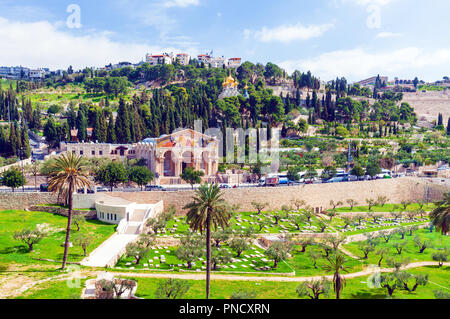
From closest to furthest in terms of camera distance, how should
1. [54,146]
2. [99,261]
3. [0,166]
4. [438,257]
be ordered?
[99,261] → [438,257] → [0,166] → [54,146]

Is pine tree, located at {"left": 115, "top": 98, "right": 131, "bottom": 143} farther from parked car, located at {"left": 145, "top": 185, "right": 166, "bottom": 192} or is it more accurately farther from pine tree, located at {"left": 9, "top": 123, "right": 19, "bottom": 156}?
parked car, located at {"left": 145, "top": 185, "right": 166, "bottom": 192}

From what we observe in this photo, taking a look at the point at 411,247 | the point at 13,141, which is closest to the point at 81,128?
the point at 13,141

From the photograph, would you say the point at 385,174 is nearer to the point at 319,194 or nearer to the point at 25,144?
the point at 319,194

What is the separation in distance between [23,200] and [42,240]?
10333 mm

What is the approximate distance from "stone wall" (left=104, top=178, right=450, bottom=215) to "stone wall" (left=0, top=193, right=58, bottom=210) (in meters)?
6.16

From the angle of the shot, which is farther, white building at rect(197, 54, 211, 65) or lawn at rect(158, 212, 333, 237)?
white building at rect(197, 54, 211, 65)

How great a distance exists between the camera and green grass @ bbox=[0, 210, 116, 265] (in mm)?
29531

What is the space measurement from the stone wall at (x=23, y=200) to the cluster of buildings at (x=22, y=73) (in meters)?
133

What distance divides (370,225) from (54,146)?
5096cm

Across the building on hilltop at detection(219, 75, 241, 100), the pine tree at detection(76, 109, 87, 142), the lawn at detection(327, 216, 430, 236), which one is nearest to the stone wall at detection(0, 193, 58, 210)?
the pine tree at detection(76, 109, 87, 142)

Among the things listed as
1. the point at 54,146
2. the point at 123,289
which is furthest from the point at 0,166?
the point at 123,289

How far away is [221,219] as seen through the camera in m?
24.0

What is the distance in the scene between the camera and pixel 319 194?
174 ft
